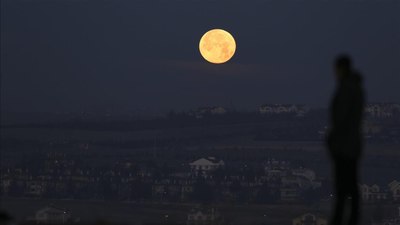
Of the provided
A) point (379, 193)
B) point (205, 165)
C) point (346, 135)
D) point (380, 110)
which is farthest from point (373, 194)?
point (346, 135)

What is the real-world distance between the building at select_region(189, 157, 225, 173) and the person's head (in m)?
130

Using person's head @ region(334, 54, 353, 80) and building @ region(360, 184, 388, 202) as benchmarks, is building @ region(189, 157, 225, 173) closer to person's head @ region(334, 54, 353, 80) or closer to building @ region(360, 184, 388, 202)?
building @ region(360, 184, 388, 202)

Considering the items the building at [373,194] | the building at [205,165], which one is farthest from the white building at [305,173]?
the building at [373,194]

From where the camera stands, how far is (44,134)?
169125 mm

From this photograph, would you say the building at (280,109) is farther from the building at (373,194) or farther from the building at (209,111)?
the building at (373,194)

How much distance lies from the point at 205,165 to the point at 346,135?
5291 inches

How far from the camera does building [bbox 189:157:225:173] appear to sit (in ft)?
477

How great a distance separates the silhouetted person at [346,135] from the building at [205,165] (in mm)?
129934

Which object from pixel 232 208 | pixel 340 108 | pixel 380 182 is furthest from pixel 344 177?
pixel 380 182

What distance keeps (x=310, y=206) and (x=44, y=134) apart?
67.2 meters

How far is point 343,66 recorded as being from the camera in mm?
13344

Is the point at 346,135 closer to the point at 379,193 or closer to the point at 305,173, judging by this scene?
the point at 379,193

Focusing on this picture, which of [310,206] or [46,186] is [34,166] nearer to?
[46,186]

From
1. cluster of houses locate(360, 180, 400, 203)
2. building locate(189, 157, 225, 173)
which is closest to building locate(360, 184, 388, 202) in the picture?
cluster of houses locate(360, 180, 400, 203)
